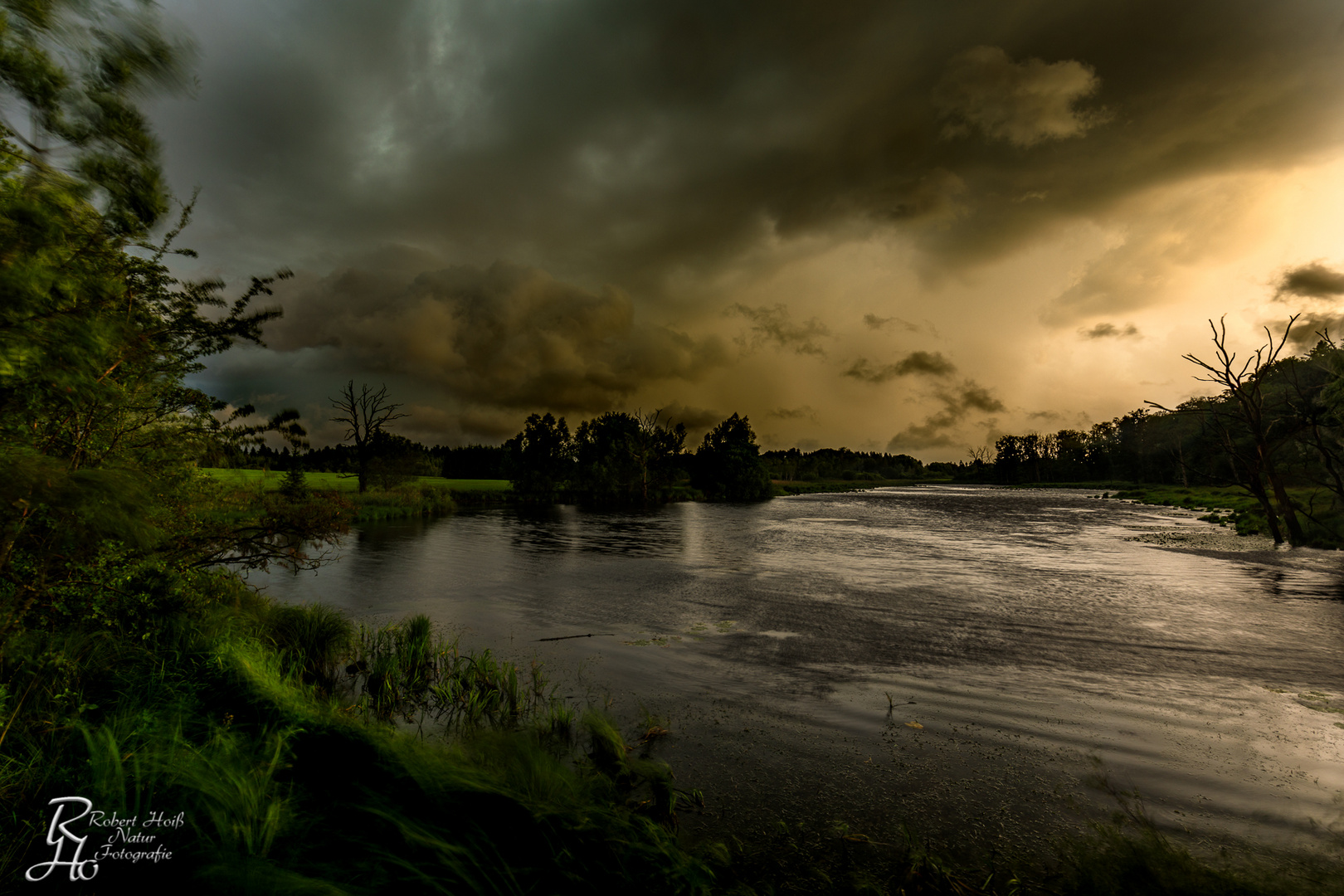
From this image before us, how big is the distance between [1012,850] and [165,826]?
7.56 m

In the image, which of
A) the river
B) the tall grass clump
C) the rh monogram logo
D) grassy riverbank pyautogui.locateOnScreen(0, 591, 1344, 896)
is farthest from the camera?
the tall grass clump

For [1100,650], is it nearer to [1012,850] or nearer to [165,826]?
[1012,850]

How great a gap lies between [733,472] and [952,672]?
321 feet

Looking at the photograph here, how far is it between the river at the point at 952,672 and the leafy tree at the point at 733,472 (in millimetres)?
79924

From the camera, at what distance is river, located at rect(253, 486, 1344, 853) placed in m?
6.18

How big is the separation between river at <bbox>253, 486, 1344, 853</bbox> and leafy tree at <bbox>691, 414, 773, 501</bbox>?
262 feet

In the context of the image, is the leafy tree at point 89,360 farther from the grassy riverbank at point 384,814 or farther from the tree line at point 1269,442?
the tree line at point 1269,442

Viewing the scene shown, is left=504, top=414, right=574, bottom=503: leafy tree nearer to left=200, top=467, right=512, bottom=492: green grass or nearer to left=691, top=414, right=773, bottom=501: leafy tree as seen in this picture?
left=200, top=467, right=512, bottom=492: green grass

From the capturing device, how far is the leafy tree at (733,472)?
10781 centimetres

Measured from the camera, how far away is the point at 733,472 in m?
108

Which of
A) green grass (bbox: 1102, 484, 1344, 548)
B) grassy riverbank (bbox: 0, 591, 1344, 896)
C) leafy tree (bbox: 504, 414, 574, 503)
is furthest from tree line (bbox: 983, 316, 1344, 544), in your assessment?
leafy tree (bbox: 504, 414, 574, 503)

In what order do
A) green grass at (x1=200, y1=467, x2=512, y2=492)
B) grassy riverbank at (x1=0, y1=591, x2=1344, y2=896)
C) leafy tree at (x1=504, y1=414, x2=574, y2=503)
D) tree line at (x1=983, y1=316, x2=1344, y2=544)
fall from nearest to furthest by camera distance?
grassy riverbank at (x1=0, y1=591, x2=1344, y2=896) → green grass at (x1=200, y1=467, x2=512, y2=492) → tree line at (x1=983, y1=316, x2=1344, y2=544) → leafy tree at (x1=504, y1=414, x2=574, y2=503)

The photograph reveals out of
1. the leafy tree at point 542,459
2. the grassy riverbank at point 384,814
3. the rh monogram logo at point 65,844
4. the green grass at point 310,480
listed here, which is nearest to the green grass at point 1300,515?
the grassy riverbank at point 384,814

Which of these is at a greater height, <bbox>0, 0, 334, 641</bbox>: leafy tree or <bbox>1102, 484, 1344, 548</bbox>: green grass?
<bbox>0, 0, 334, 641</bbox>: leafy tree
